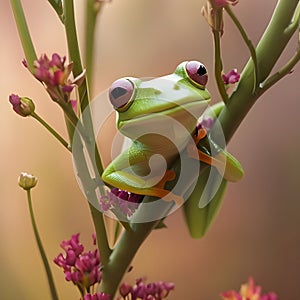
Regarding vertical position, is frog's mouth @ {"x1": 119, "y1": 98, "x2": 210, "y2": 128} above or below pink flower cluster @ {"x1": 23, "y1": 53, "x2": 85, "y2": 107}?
below

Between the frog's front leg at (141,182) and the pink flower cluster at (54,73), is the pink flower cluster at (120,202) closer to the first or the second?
the frog's front leg at (141,182)

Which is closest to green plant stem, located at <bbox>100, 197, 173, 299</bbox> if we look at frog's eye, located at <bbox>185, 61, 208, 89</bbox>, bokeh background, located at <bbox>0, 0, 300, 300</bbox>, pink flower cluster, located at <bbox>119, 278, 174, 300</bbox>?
pink flower cluster, located at <bbox>119, 278, 174, 300</bbox>

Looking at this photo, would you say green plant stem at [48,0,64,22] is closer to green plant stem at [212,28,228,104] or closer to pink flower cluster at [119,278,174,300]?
green plant stem at [212,28,228,104]

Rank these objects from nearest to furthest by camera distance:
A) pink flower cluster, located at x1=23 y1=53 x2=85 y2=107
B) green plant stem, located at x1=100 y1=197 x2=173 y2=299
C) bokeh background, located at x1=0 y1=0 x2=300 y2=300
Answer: pink flower cluster, located at x1=23 y1=53 x2=85 y2=107
green plant stem, located at x1=100 y1=197 x2=173 y2=299
bokeh background, located at x1=0 y1=0 x2=300 y2=300

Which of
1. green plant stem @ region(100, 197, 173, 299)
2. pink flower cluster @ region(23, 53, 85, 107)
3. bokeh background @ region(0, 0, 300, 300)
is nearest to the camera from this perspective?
pink flower cluster @ region(23, 53, 85, 107)

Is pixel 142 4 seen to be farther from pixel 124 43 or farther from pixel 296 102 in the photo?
pixel 296 102

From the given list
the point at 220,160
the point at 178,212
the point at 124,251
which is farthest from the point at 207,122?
the point at 178,212
